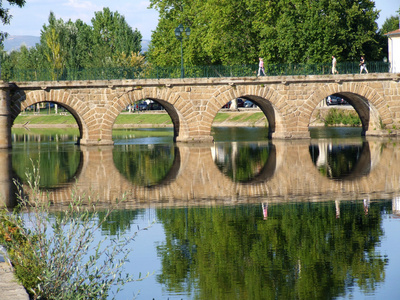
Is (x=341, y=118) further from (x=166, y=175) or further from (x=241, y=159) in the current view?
(x=166, y=175)

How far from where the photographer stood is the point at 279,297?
36.9ft

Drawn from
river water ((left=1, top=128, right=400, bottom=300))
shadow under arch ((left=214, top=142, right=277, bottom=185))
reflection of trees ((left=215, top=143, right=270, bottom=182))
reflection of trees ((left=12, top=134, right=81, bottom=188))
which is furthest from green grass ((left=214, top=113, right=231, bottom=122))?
river water ((left=1, top=128, right=400, bottom=300))

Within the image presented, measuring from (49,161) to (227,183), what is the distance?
511 inches

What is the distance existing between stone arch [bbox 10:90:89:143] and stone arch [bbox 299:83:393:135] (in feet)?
43.4

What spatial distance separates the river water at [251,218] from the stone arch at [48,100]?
20.5 ft

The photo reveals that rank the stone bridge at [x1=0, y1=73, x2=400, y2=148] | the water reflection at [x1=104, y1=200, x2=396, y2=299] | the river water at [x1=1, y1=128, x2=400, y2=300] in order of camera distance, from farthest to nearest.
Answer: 1. the stone bridge at [x1=0, y1=73, x2=400, y2=148]
2. the river water at [x1=1, y1=128, x2=400, y2=300]
3. the water reflection at [x1=104, y1=200, x2=396, y2=299]

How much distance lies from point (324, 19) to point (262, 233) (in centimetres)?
3591

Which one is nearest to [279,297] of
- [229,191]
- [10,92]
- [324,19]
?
[229,191]

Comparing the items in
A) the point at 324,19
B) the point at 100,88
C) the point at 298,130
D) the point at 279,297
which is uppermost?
the point at 324,19

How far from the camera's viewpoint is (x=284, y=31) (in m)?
50.8

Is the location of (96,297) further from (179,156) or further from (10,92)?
(10,92)

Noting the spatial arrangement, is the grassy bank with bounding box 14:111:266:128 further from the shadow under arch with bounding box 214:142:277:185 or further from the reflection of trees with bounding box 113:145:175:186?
the shadow under arch with bounding box 214:142:277:185

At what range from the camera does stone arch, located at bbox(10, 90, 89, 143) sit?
130 ft

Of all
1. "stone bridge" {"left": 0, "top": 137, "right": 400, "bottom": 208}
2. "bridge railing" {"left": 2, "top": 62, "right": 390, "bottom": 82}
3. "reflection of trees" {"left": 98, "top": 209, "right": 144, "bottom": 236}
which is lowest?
"reflection of trees" {"left": 98, "top": 209, "right": 144, "bottom": 236}
